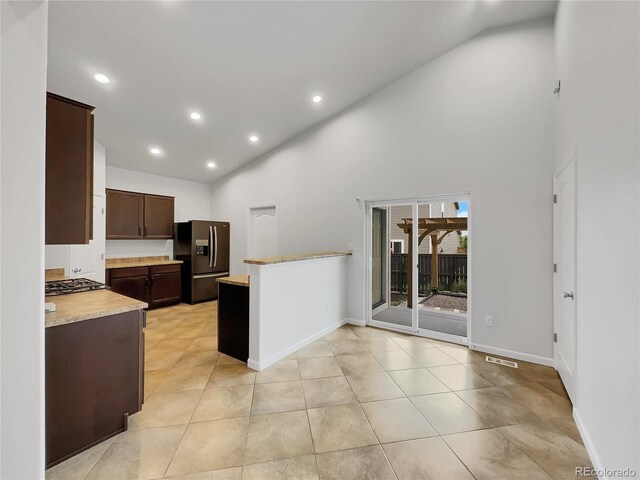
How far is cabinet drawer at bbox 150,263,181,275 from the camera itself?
16.8 feet

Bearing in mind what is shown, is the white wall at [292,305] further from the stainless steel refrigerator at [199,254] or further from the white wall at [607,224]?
the stainless steel refrigerator at [199,254]

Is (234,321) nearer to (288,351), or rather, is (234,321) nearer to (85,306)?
(288,351)

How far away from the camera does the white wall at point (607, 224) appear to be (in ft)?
4.27

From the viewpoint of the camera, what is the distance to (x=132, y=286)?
480 centimetres

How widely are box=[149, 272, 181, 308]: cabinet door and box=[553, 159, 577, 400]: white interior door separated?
587 centimetres

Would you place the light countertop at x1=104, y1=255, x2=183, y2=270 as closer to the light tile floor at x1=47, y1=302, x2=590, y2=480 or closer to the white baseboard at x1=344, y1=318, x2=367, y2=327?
the light tile floor at x1=47, y1=302, x2=590, y2=480

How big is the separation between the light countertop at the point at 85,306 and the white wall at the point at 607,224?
2.84m

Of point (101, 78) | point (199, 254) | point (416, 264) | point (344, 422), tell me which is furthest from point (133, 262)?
point (416, 264)

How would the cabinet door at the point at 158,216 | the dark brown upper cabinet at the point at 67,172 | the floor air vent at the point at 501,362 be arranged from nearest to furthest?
1. the dark brown upper cabinet at the point at 67,172
2. the floor air vent at the point at 501,362
3. the cabinet door at the point at 158,216

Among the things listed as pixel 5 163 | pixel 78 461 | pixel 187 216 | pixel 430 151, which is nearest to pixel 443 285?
pixel 430 151

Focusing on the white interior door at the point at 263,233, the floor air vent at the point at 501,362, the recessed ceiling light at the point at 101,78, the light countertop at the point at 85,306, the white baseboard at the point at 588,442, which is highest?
the recessed ceiling light at the point at 101,78

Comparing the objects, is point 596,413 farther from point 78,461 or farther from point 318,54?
point 318,54

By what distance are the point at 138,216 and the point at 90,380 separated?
13.9 ft
